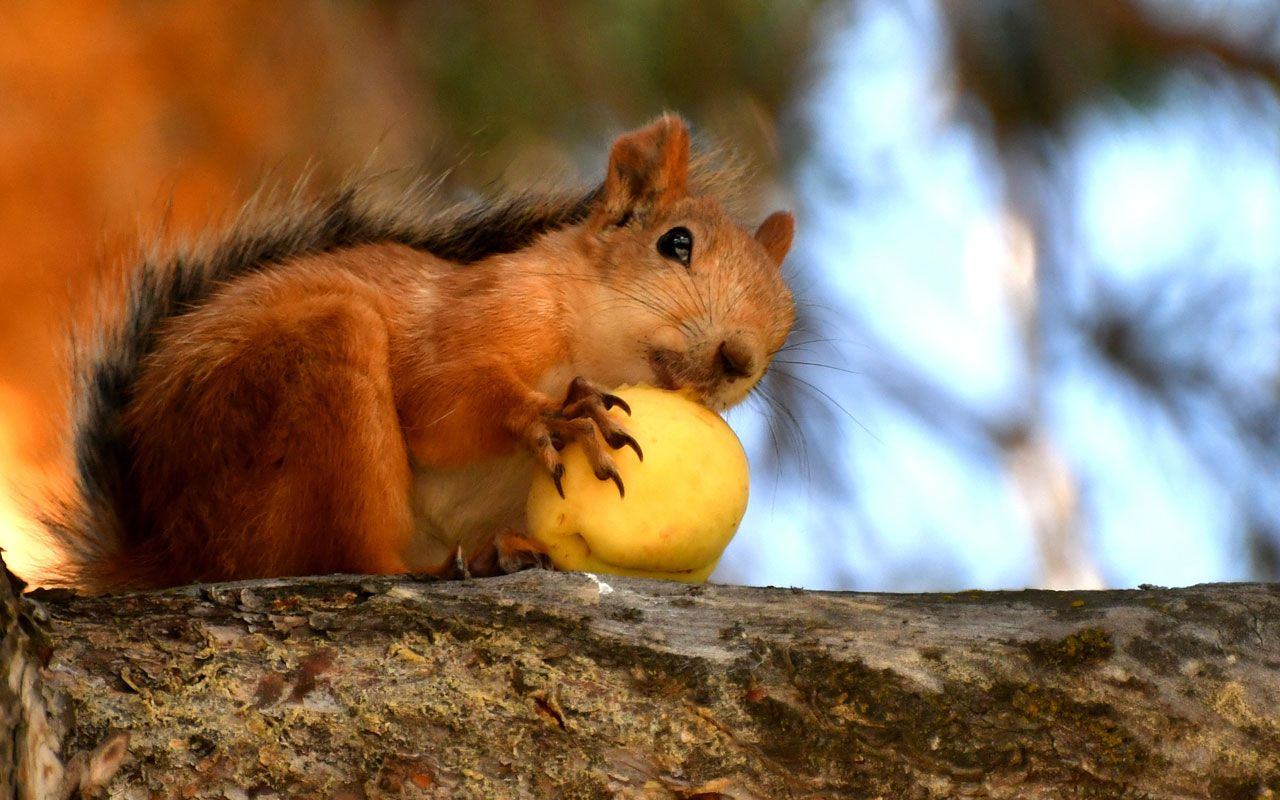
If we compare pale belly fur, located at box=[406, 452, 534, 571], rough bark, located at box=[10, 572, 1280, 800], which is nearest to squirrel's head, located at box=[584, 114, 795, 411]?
pale belly fur, located at box=[406, 452, 534, 571]

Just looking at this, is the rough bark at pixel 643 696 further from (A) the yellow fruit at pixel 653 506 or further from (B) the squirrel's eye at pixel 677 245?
(B) the squirrel's eye at pixel 677 245

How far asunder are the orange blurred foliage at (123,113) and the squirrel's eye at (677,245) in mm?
1506

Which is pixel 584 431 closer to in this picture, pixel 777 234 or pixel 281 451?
pixel 281 451

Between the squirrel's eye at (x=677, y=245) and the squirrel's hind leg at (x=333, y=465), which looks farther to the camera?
the squirrel's eye at (x=677, y=245)

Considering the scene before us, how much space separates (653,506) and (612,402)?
0.53 feet

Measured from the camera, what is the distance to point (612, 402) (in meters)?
1.90

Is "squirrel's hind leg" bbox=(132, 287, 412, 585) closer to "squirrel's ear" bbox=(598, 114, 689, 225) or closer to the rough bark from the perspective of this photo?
the rough bark

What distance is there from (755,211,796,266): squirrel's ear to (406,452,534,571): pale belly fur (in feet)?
2.43

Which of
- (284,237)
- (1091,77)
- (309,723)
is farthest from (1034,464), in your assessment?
(309,723)

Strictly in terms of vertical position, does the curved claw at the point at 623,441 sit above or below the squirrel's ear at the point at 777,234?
below

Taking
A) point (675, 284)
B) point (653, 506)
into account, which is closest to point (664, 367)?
point (675, 284)

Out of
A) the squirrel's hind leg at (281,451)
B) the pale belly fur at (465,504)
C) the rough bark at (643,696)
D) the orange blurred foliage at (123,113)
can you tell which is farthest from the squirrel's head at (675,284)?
the orange blurred foliage at (123,113)

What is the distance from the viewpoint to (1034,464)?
164 inches

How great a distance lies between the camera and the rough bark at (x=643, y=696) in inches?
54.5
